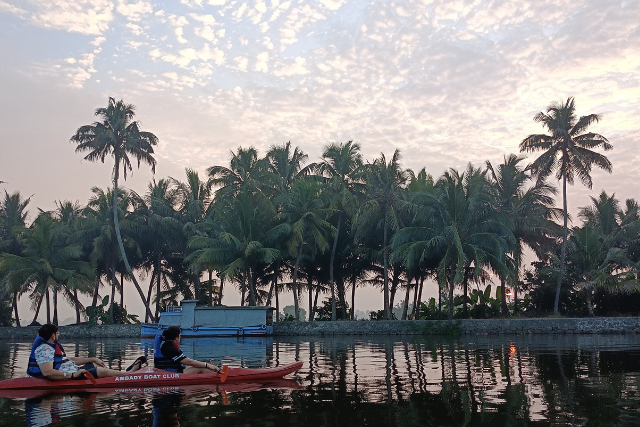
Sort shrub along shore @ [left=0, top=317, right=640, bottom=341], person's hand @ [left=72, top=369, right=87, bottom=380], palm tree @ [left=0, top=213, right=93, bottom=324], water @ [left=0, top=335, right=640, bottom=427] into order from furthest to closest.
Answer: palm tree @ [left=0, top=213, right=93, bottom=324]
shrub along shore @ [left=0, top=317, right=640, bottom=341]
person's hand @ [left=72, top=369, right=87, bottom=380]
water @ [left=0, top=335, right=640, bottom=427]

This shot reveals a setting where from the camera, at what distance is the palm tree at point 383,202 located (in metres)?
38.9

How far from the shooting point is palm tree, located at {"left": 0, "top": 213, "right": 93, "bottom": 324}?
42281mm

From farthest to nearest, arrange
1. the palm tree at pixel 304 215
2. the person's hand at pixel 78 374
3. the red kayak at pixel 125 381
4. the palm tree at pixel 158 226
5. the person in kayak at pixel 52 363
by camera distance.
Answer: the palm tree at pixel 158 226
the palm tree at pixel 304 215
the person's hand at pixel 78 374
the red kayak at pixel 125 381
the person in kayak at pixel 52 363

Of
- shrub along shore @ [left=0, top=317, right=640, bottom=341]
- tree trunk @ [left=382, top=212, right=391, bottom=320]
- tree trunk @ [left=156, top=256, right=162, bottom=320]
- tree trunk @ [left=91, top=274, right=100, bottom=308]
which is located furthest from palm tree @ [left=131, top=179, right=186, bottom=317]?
tree trunk @ [left=382, top=212, right=391, bottom=320]

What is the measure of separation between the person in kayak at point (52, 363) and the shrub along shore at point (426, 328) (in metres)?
26.5

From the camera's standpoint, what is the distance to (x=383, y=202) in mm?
39812

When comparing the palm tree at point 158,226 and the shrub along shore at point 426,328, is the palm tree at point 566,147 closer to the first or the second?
the shrub along shore at point 426,328

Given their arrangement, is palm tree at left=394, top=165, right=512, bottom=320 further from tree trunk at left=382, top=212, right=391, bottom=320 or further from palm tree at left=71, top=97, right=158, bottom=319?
palm tree at left=71, top=97, right=158, bottom=319

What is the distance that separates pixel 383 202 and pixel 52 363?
29905 millimetres

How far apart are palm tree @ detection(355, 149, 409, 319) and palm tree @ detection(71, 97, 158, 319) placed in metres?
17.4

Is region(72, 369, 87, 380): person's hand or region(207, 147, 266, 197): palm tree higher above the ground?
region(207, 147, 266, 197): palm tree

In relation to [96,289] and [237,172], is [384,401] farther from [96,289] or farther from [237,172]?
[96,289]

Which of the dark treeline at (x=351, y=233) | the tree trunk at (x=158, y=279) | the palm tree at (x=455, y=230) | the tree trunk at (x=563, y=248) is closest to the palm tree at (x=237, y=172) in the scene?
the dark treeline at (x=351, y=233)

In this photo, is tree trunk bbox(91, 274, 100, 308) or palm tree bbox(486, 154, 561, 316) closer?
palm tree bbox(486, 154, 561, 316)
